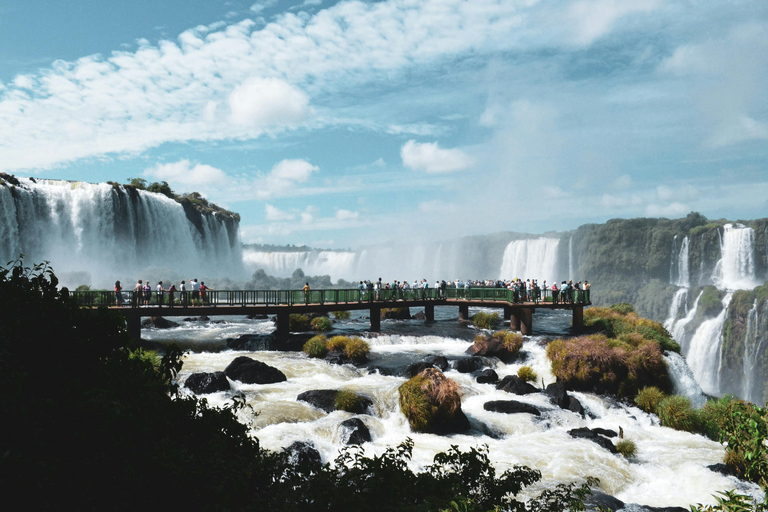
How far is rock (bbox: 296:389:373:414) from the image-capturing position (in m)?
16.5

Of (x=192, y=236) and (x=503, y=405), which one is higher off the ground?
(x=192, y=236)

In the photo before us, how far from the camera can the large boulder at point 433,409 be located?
15742 millimetres

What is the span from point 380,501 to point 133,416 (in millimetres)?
2790

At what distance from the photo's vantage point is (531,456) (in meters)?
14.1

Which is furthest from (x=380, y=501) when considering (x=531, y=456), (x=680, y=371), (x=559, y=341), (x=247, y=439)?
(x=680, y=371)

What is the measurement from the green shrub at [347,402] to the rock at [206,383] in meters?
4.33

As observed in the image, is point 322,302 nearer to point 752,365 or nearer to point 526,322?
point 526,322

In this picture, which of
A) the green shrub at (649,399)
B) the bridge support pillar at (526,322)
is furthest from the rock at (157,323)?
the green shrub at (649,399)

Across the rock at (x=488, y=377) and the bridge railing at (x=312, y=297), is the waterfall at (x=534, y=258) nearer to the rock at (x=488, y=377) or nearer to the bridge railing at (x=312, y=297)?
the bridge railing at (x=312, y=297)

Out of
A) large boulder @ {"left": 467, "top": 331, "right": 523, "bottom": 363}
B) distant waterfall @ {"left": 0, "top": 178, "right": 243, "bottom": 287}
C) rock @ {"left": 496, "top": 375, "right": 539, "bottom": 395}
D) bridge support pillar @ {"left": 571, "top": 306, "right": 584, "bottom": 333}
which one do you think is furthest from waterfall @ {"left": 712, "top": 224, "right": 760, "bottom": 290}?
distant waterfall @ {"left": 0, "top": 178, "right": 243, "bottom": 287}

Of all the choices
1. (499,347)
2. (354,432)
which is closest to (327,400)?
(354,432)

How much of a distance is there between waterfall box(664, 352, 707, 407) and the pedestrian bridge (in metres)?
8.01

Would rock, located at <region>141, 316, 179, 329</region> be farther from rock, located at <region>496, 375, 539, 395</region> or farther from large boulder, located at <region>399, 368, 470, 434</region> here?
rock, located at <region>496, 375, 539, 395</region>

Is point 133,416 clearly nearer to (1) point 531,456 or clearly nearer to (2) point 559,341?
(1) point 531,456
